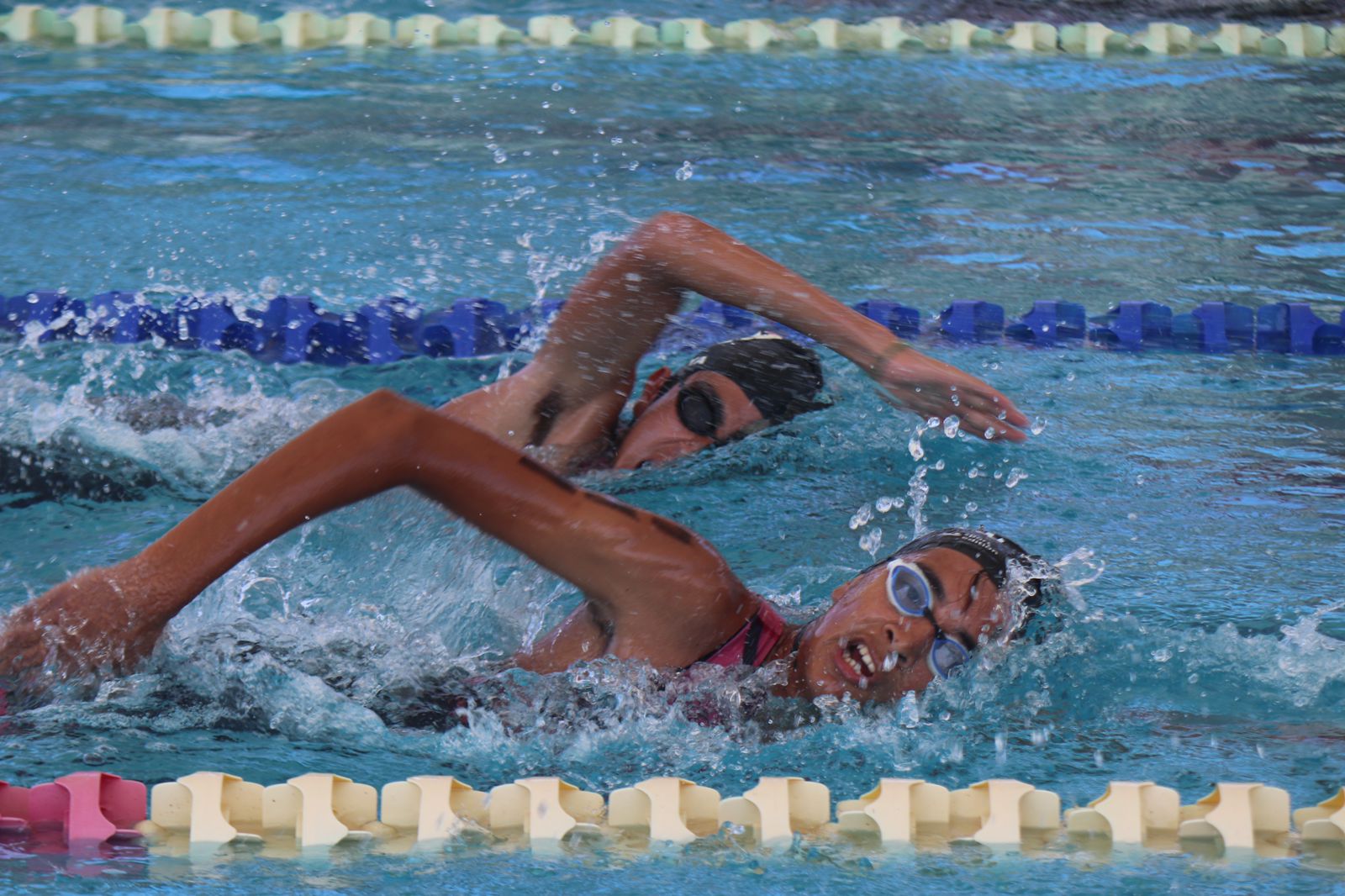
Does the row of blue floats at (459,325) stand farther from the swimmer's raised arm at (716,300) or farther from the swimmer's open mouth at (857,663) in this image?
the swimmer's open mouth at (857,663)

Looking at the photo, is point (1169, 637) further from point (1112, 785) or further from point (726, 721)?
point (726, 721)

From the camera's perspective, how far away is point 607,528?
2109 millimetres

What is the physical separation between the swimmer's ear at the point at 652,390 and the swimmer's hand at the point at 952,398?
39.8 inches

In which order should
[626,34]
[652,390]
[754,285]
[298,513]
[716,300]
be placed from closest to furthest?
1. [298,513]
2. [754,285]
3. [716,300]
4. [652,390]
5. [626,34]

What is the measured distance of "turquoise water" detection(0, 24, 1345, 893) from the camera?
222cm

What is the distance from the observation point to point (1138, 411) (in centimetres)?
384

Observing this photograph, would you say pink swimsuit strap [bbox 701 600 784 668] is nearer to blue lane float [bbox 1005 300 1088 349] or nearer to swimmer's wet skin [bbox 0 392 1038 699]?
swimmer's wet skin [bbox 0 392 1038 699]

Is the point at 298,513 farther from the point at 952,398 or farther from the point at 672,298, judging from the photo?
the point at 672,298

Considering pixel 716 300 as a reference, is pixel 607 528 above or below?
below

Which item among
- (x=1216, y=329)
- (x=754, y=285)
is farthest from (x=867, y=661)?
(x=1216, y=329)

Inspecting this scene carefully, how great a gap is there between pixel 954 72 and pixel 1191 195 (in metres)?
1.68

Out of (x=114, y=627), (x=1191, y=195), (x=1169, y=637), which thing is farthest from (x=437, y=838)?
(x=1191, y=195)

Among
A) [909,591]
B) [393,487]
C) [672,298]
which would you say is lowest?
[909,591]

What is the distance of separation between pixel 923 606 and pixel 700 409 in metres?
1.10
